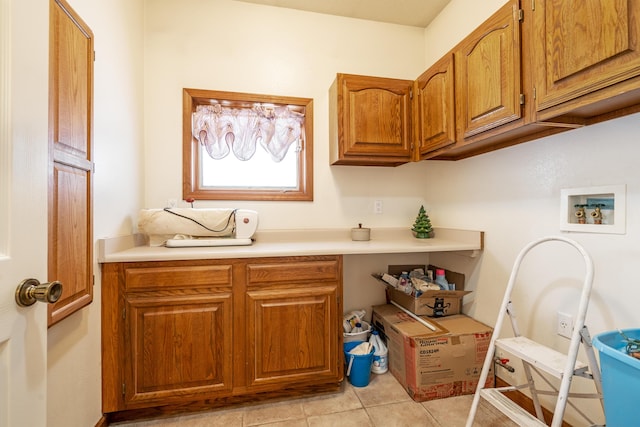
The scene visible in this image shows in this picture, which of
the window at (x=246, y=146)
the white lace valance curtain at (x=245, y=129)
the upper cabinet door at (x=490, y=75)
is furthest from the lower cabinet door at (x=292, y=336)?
the upper cabinet door at (x=490, y=75)

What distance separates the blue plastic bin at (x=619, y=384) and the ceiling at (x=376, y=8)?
7.52 ft

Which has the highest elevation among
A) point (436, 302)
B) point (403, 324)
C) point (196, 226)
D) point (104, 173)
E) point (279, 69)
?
point (279, 69)

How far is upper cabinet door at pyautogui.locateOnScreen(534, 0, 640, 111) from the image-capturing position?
0.89 metres

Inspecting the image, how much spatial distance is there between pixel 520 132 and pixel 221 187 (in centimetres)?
186

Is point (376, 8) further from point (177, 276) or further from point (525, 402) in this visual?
point (525, 402)

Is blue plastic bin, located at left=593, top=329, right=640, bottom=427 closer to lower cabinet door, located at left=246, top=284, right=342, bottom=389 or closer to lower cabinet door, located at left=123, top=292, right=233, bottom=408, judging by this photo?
lower cabinet door, located at left=246, top=284, right=342, bottom=389

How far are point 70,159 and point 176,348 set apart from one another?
100cm

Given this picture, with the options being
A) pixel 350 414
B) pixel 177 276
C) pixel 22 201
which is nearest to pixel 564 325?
pixel 350 414

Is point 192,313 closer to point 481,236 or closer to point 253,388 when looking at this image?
point 253,388

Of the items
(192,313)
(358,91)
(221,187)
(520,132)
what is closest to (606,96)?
(520,132)

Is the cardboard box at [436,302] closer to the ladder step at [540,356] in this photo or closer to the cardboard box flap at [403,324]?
the cardboard box flap at [403,324]

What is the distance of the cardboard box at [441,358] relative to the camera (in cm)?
165

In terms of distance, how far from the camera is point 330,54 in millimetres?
2260

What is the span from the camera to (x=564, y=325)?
1.37 m
